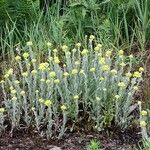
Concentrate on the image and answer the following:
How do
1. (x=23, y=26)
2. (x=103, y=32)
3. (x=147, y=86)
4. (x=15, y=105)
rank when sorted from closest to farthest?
(x=15, y=105) → (x=147, y=86) → (x=103, y=32) → (x=23, y=26)

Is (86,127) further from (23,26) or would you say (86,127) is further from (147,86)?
(23,26)

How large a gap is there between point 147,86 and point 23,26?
6.24 feet

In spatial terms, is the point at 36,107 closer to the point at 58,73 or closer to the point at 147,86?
the point at 58,73

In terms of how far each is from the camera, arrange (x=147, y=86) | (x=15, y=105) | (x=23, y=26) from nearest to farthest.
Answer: (x=15, y=105) → (x=147, y=86) → (x=23, y=26)

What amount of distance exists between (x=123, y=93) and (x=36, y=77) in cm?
74

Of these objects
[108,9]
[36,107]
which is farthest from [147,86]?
[108,9]

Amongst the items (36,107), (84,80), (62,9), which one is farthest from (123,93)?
(62,9)

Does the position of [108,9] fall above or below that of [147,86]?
above

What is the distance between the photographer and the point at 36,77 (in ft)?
14.8

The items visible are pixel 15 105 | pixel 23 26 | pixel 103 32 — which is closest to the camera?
pixel 15 105

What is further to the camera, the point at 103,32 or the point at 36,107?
the point at 103,32

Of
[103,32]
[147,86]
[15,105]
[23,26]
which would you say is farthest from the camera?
[23,26]

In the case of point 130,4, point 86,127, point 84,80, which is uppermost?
point 130,4

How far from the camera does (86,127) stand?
439cm
